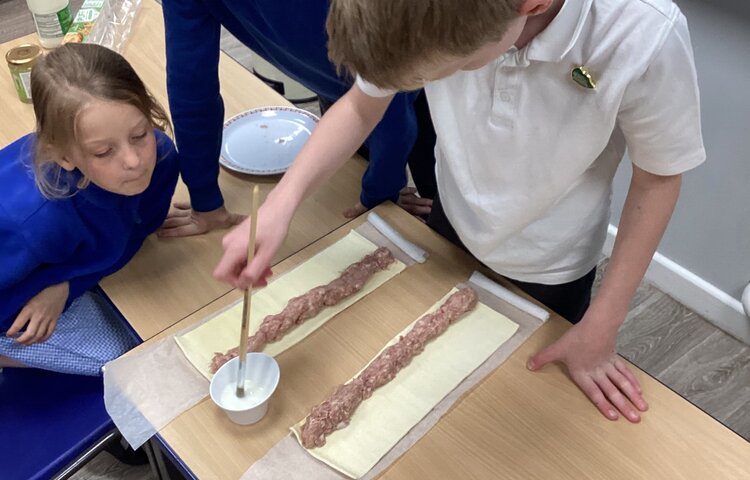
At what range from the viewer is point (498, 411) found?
866mm

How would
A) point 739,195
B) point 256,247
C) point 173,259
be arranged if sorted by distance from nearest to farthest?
point 256,247, point 173,259, point 739,195

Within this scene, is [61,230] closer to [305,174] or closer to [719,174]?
[305,174]

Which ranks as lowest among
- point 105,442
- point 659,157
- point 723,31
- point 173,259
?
point 105,442

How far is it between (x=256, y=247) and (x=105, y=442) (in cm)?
49

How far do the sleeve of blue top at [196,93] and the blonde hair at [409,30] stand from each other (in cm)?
48

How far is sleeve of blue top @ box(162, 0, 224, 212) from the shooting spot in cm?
104

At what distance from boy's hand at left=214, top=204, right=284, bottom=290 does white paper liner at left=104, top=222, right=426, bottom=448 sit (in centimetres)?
15

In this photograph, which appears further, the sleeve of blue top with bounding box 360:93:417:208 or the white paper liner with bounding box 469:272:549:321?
the sleeve of blue top with bounding box 360:93:417:208

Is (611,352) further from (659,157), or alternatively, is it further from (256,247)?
(256,247)

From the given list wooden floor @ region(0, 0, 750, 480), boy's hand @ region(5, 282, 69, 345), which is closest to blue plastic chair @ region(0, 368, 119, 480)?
boy's hand @ region(5, 282, 69, 345)

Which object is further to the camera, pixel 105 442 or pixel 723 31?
pixel 723 31

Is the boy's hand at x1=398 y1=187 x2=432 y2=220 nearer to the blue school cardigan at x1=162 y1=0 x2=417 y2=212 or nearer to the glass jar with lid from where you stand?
the blue school cardigan at x1=162 y1=0 x2=417 y2=212

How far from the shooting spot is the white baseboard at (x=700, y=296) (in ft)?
6.04

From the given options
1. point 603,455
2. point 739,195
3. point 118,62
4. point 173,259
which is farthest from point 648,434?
point 739,195
